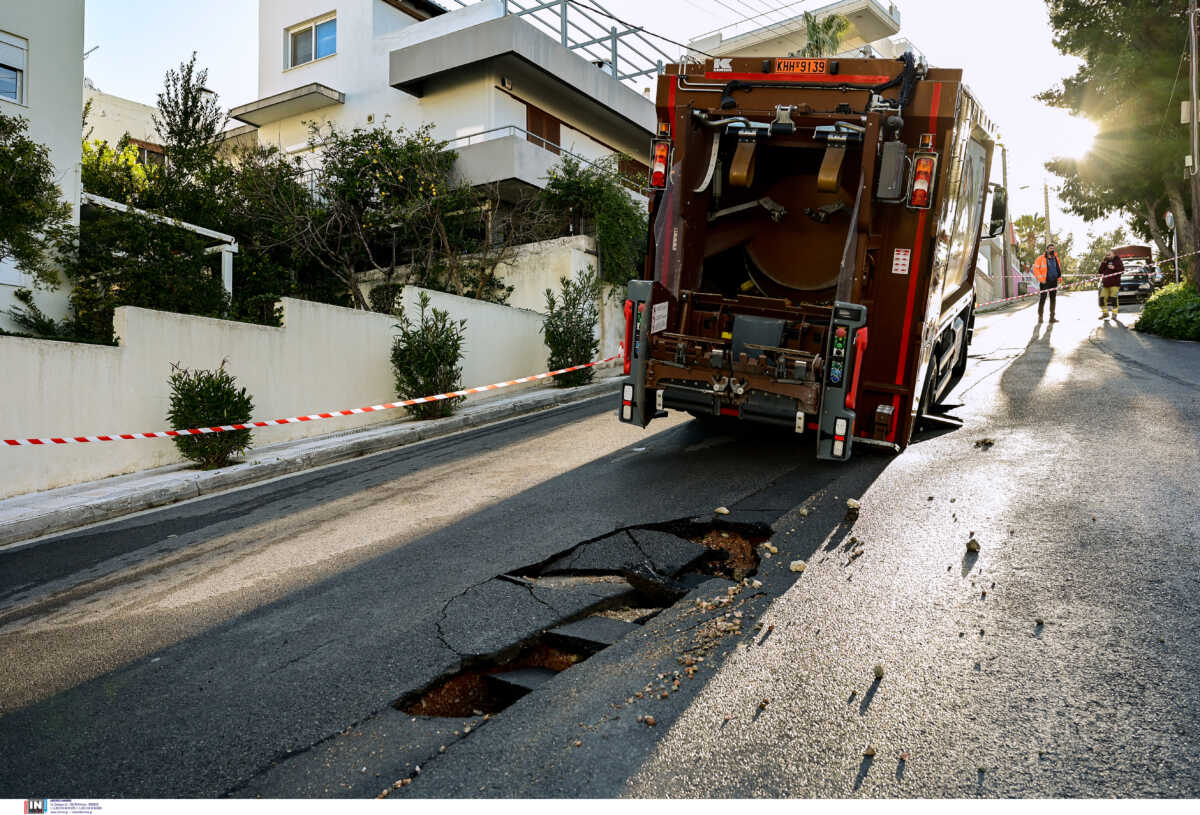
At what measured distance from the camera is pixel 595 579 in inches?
201

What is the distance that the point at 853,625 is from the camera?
4.18m

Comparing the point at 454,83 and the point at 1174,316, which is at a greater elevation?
the point at 454,83

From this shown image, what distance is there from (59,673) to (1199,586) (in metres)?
5.91

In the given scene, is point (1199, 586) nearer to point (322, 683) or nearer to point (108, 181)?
point (322, 683)

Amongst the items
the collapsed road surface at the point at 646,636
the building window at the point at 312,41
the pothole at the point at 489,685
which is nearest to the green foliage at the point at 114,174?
the building window at the point at 312,41

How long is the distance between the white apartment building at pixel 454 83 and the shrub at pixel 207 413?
431 inches

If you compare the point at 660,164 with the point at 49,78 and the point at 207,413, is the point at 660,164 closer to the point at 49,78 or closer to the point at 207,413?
the point at 207,413

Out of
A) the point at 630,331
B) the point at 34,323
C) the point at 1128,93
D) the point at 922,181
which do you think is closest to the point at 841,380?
the point at 922,181

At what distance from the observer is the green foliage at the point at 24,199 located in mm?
10148

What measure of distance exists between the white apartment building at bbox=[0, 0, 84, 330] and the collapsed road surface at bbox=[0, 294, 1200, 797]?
8.66 metres

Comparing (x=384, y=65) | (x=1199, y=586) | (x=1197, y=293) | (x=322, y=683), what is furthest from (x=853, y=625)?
(x=384, y=65)

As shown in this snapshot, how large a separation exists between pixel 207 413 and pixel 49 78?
7.97m

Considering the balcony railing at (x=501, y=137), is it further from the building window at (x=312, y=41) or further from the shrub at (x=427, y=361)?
the shrub at (x=427, y=361)

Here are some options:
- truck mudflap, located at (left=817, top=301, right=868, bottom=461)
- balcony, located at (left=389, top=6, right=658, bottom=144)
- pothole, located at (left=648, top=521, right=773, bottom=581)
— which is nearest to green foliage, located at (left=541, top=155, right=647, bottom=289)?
balcony, located at (left=389, top=6, right=658, bottom=144)
